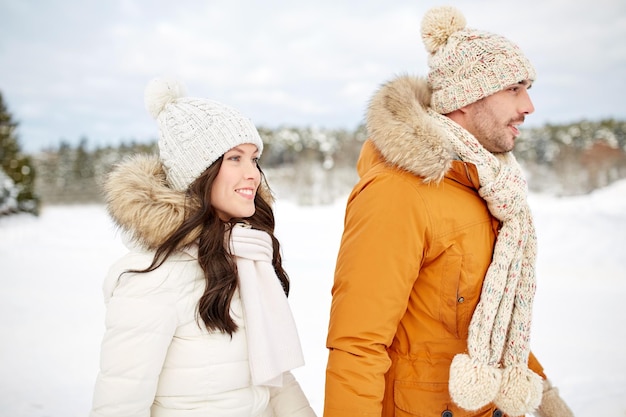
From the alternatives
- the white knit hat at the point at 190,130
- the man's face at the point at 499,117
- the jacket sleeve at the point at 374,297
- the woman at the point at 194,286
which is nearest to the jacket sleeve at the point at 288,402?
the woman at the point at 194,286

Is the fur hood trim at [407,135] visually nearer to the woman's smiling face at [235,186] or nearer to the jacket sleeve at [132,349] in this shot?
the woman's smiling face at [235,186]

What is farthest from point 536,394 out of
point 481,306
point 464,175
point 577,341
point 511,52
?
point 577,341

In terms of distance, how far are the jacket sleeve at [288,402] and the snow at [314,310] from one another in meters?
0.92

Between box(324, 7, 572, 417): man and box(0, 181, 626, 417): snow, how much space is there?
0.91 meters

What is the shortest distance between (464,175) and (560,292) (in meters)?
6.10

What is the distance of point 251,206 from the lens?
1.82 meters

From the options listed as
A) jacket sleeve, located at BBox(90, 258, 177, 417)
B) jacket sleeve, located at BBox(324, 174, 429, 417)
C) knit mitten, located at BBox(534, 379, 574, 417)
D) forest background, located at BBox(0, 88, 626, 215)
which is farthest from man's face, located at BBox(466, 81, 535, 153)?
forest background, located at BBox(0, 88, 626, 215)

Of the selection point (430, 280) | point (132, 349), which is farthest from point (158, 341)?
point (430, 280)

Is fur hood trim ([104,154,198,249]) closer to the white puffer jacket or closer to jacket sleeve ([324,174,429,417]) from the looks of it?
the white puffer jacket

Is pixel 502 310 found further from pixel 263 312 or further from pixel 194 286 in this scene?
pixel 194 286

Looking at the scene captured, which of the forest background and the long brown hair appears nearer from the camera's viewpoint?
the long brown hair

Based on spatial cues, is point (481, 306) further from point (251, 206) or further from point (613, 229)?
point (613, 229)

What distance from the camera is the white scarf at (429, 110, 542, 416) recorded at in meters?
1.65

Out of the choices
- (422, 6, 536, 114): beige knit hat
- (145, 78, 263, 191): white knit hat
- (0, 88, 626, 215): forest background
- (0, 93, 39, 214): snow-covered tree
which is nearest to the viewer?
(145, 78, 263, 191): white knit hat
